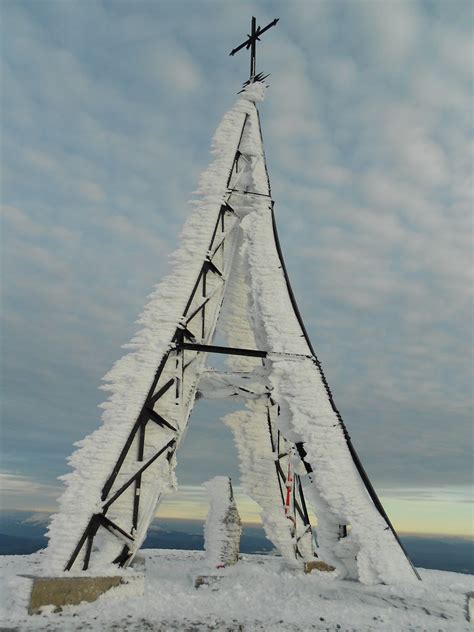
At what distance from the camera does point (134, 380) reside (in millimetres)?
9055

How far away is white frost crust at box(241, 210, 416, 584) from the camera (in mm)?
8656

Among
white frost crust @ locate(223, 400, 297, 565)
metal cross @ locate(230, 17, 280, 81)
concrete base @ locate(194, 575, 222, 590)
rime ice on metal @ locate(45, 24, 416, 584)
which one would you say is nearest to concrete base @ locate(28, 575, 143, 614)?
rime ice on metal @ locate(45, 24, 416, 584)

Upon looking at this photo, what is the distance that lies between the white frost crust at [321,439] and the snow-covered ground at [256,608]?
18.7 inches

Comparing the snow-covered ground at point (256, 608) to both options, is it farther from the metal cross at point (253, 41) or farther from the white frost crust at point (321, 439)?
the metal cross at point (253, 41)

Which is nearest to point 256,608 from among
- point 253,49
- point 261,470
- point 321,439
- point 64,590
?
point 64,590

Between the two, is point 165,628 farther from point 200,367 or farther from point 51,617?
point 200,367

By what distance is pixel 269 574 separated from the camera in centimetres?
1103

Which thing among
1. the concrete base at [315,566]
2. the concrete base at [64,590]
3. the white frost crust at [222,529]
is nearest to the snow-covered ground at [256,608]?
the concrete base at [64,590]

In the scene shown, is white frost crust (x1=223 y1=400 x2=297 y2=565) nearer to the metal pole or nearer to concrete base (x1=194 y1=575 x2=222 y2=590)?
concrete base (x1=194 y1=575 x2=222 y2=590)

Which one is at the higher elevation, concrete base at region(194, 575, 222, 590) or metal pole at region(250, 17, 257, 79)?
metal pole at region(250, 17, 257, 79)

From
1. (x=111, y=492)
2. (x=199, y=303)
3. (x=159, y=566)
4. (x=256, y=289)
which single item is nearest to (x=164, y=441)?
(x=111, y=492)

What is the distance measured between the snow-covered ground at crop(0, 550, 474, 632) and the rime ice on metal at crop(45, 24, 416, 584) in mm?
485

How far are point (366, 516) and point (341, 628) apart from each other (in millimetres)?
2476

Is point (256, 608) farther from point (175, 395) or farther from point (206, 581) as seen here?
point (175, 395)
